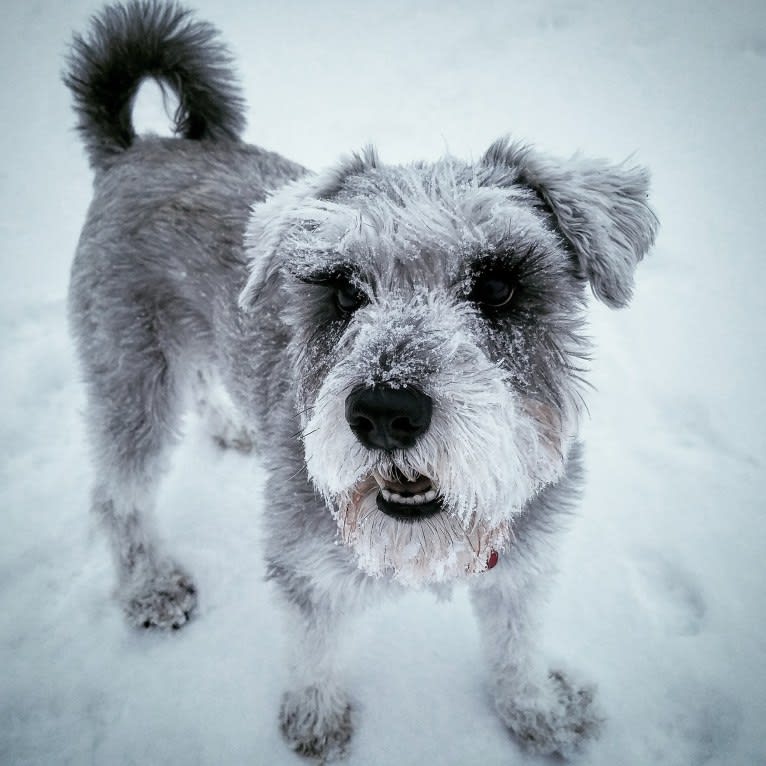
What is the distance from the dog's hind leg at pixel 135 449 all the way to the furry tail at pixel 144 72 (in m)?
1.46

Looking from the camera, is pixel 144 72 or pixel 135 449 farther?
pixel 144 72

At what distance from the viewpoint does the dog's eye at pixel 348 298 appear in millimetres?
1935

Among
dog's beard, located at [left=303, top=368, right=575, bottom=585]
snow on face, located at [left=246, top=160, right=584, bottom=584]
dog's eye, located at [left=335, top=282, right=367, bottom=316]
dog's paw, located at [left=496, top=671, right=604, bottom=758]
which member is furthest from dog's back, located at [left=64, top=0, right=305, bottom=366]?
dog's paw, located at [left=496, top=671, right=604, bottom=758]

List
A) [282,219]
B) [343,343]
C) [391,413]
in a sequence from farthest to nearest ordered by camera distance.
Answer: [282,219], [343,343], [391,413]

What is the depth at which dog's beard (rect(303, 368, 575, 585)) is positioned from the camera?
146 centimetres

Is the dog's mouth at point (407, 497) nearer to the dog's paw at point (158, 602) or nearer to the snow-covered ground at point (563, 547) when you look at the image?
the snow-covered ground at point (563, 547)

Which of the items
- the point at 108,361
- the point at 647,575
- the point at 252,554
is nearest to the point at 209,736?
the point at 252,554

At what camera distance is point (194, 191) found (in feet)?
10.2

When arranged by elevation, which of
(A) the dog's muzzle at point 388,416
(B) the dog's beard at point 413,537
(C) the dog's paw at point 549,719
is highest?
(A) the dog's muzzle at point 388,416

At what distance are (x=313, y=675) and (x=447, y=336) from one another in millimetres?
2009

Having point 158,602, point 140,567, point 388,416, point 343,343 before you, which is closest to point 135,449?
point 140,567

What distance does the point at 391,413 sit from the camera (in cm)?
143

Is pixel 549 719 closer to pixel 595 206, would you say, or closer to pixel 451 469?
pixel 451 469

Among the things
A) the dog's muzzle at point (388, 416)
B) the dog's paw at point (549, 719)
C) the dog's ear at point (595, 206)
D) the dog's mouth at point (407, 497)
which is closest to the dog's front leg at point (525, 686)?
the dog's paw at point (549, 719)
